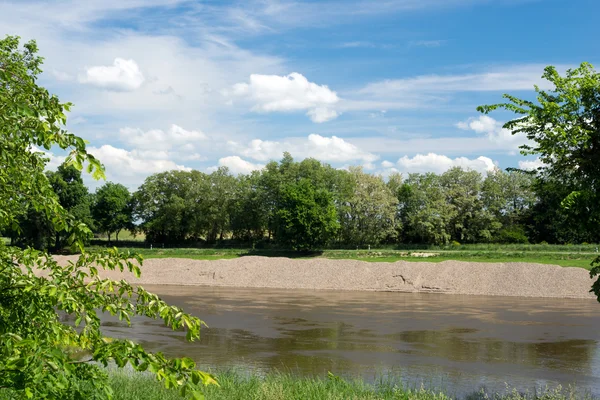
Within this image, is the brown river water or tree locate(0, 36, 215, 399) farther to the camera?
the brown river water

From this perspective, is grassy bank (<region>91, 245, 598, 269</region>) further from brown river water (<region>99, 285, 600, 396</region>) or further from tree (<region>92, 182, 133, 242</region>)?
tree (<region>92, 182, 133, 242</region>)

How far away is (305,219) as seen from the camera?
67.9m

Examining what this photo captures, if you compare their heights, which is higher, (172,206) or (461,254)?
(172,206)

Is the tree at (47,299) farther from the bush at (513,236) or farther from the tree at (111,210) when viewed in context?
the tree at (111,210)

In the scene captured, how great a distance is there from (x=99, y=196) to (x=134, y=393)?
89.1 metres

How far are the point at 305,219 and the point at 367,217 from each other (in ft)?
52.9

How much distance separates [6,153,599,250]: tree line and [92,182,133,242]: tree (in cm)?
16

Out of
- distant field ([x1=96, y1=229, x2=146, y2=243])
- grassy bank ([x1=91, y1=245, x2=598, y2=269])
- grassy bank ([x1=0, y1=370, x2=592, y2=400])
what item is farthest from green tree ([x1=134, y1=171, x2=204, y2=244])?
grassy bank ([x1=0, y1=370, x2=592, y2=400])

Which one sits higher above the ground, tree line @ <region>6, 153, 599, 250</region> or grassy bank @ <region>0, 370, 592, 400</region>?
tree line @ <region>6, 153, 599, 250</region>

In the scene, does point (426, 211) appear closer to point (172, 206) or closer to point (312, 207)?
point (312, 207)

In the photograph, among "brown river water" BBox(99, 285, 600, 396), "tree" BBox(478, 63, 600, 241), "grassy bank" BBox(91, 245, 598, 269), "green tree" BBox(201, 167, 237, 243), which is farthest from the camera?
"green tree" BBox(201, 167, 237, 243)

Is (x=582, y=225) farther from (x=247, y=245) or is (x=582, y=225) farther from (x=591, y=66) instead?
(x=247, y=245)

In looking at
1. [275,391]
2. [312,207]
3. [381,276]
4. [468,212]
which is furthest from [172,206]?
[275,391]

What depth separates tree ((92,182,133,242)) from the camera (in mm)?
92500
